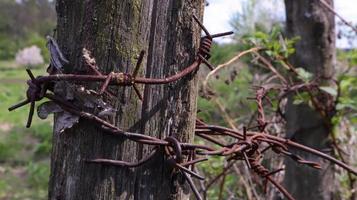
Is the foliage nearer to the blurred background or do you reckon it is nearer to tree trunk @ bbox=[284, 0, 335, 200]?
Result: the blurred background

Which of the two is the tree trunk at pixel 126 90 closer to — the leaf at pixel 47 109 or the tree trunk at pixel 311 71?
the leaf at pixel 47 109

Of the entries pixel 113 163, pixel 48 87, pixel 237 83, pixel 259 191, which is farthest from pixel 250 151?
pixel 237 83

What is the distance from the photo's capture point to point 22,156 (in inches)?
360

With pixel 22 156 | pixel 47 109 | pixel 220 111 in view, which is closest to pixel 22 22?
pixel 22 156

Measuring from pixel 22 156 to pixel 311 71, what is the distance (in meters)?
7.14

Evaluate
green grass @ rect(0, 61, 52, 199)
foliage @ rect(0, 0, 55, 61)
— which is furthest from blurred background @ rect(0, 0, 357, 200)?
foliage @ rect(0, 0, 55, 61)

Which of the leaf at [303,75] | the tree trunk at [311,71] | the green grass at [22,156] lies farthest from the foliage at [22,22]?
the leaf at [303,75]

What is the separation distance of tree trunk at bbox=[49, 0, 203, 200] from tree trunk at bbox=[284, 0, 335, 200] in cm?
172

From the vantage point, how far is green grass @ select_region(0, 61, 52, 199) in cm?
746

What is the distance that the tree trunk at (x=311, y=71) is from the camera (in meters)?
2.77

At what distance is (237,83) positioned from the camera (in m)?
4.85

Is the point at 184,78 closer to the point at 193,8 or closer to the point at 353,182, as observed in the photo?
the point at 193,8

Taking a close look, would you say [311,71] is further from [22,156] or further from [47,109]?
[22,156]

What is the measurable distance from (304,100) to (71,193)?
5.67ft
